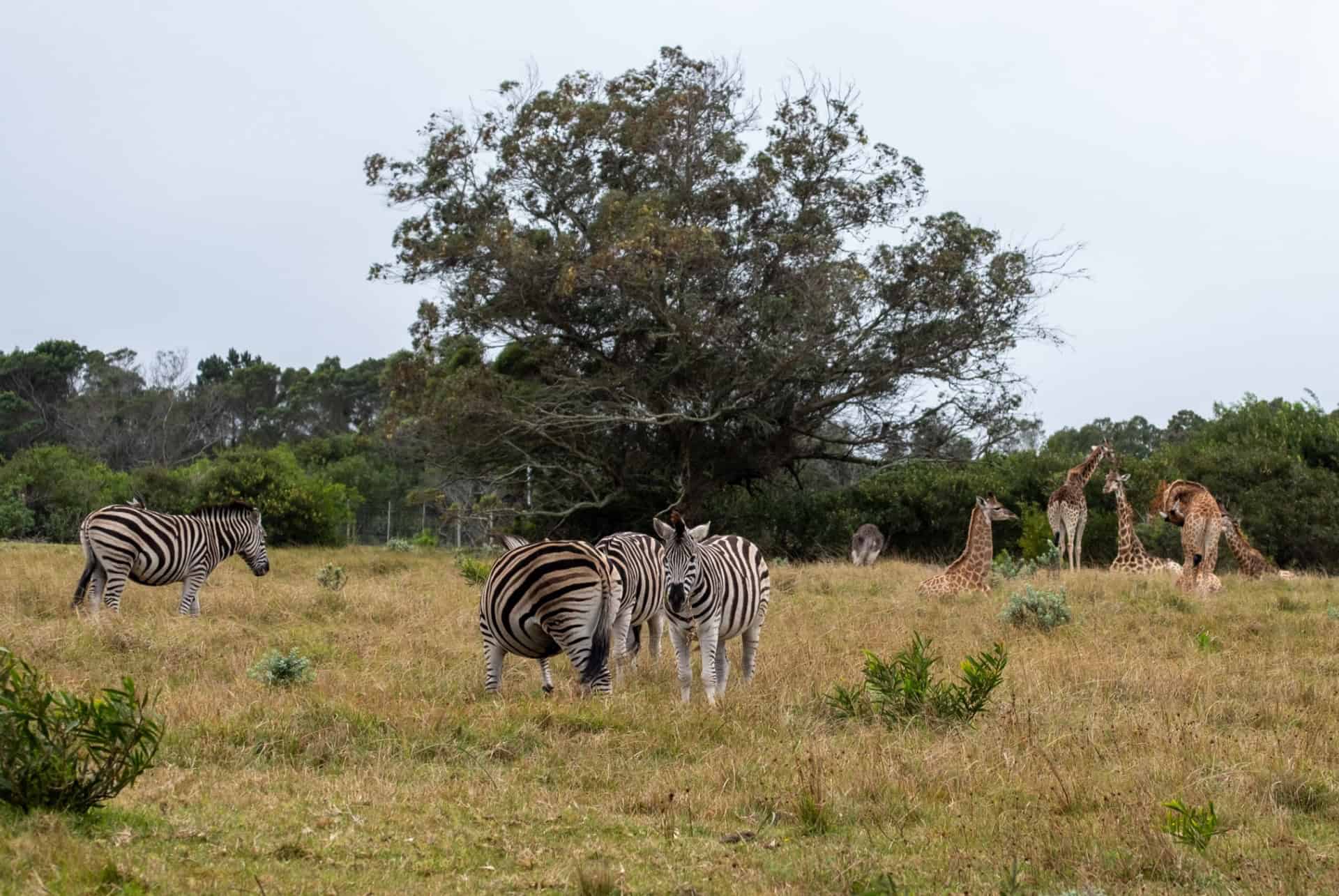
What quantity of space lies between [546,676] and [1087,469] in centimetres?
1497

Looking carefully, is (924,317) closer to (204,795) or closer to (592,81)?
(592,81)

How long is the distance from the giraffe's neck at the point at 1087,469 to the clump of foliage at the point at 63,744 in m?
18.9

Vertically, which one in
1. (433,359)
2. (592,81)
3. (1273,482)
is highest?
(592,81)

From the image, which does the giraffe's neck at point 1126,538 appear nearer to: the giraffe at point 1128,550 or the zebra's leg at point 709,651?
the giraffe at point 1128,550

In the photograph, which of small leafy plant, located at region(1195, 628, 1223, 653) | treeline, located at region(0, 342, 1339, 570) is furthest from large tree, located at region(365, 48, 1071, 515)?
small leafy plant, located at region(1195, 628, 1223, 653)

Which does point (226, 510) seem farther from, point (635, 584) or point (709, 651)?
point (709, 651)

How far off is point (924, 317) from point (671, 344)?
594 centimetres

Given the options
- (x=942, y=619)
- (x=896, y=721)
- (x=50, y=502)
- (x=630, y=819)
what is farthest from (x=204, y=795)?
(x=50, y=502)

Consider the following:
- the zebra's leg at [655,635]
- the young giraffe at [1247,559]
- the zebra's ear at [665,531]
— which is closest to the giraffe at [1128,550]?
the young giraffe at [1247,559]

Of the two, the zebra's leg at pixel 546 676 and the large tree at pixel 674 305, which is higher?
the large tree at pixel 674 305

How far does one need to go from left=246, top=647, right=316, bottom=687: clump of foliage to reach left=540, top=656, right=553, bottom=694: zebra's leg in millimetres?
1977

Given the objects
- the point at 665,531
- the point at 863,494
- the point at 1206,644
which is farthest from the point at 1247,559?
the point at 665,531

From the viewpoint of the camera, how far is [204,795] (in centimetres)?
689

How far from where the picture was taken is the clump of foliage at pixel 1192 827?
20.0ft
